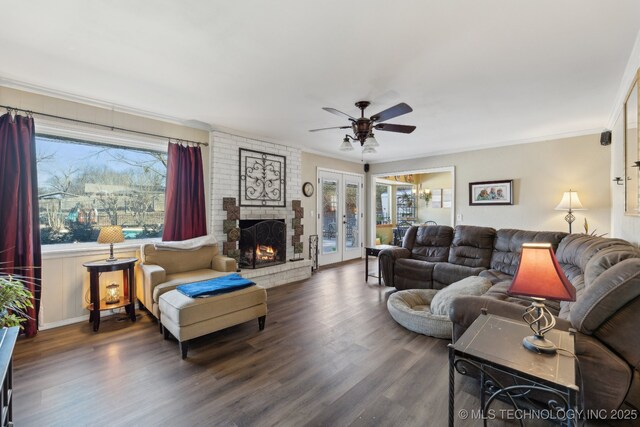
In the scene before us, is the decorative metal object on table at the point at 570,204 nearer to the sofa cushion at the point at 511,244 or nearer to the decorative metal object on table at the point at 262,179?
the sofa cushion at the point at 511,244

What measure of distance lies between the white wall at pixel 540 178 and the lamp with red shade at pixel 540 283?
421 centimetres

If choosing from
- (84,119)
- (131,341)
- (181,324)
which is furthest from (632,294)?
(84,119)

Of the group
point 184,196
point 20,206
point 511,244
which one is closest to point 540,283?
point 511,244

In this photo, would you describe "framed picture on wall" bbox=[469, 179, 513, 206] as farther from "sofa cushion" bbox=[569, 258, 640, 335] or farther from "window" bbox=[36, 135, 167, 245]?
"window" bbox=[36, 135, 167, 245]

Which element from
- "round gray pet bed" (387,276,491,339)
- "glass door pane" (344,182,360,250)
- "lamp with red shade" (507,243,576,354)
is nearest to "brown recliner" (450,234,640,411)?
"lamp with red shade" (507,243,576,354)

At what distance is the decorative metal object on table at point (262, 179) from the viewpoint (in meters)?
4.69

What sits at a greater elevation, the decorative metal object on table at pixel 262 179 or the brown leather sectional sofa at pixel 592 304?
the decorative metal object on table at pixel 262 179

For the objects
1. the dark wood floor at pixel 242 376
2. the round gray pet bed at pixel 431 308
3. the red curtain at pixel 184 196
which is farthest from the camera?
the red curtain at pixel 184 196

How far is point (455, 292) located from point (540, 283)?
1.71 metres

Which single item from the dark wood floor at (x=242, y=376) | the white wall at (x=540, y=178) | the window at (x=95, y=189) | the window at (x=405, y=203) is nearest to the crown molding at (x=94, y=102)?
the window at (x=95, y=189)

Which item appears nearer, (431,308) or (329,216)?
(431,308)

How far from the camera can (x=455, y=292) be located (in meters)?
3.01

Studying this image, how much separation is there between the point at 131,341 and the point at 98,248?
1.28 m

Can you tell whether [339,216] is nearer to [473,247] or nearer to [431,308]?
[473,247]
